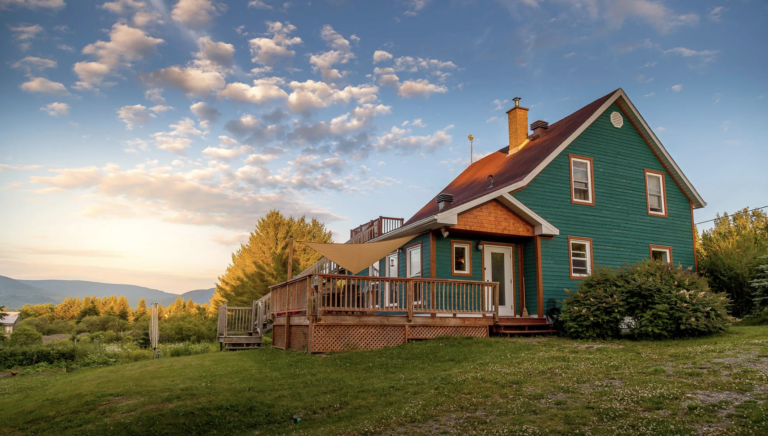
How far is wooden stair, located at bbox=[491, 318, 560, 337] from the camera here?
14.5 metres

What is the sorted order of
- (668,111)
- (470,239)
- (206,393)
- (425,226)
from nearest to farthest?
(206,393) → (425,226) → (470,239) → (668,111)

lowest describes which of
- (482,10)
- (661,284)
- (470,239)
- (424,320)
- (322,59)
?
(424,320)

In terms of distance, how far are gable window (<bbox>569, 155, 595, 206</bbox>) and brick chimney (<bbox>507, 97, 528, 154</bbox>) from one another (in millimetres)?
3192

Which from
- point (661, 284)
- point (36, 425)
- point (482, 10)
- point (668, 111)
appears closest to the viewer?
point (36, 425)

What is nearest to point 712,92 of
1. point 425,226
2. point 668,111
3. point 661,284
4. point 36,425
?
point 668,111

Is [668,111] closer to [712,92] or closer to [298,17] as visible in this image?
[712,92]

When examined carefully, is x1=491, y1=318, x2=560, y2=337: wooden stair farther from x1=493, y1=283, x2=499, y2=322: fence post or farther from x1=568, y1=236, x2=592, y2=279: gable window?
x1=568, y1=236, x2=592, y2=279: gable window

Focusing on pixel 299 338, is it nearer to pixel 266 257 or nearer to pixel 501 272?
pixel 501 272

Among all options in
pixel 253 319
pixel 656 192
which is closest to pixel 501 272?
pixel 656 192

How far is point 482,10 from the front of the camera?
18719 millimetres

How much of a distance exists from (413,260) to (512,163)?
5420 millimetres

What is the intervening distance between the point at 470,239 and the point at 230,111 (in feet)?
33.8

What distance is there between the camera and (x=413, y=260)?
661 inches

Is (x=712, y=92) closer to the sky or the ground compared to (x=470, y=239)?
closer to the sky
